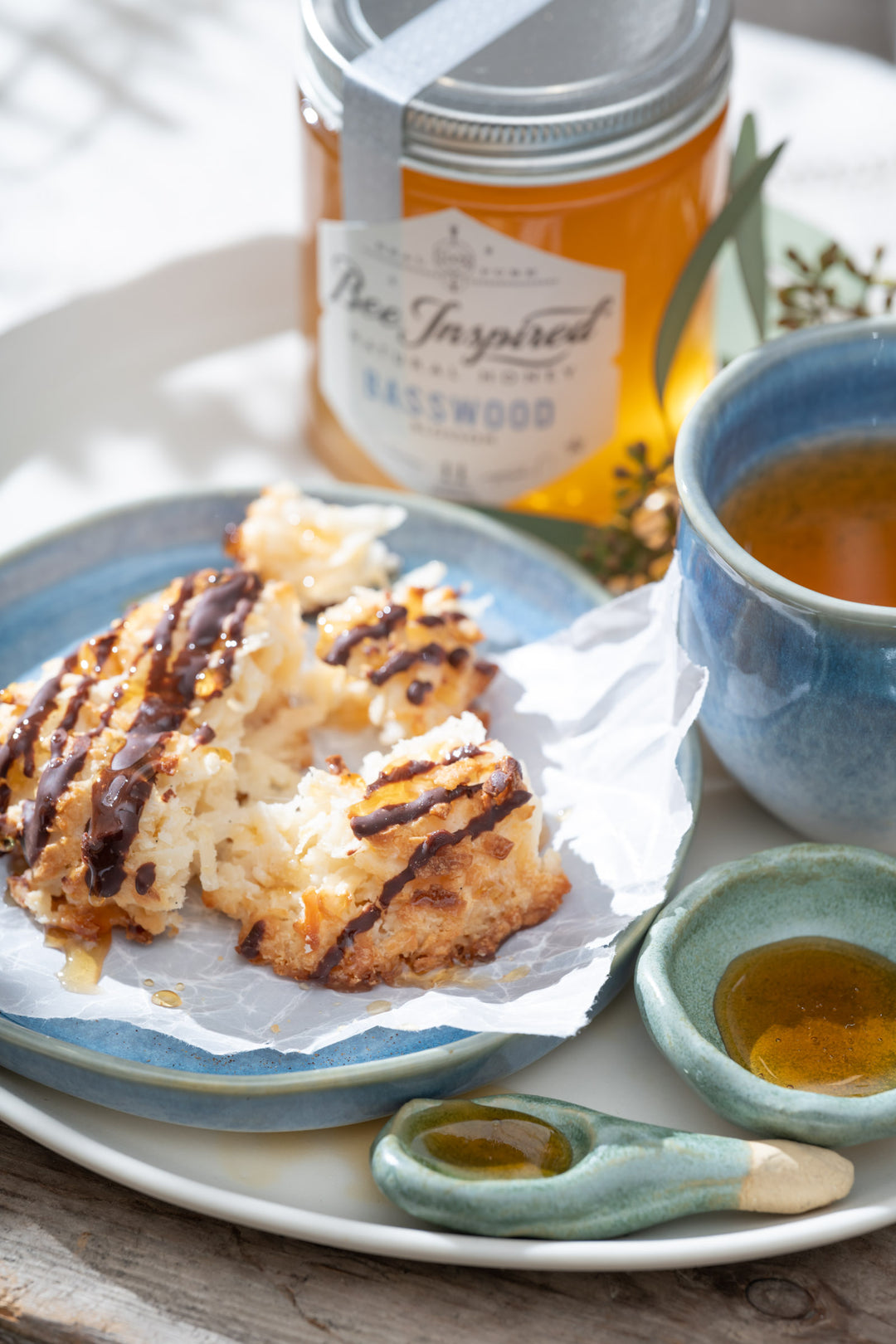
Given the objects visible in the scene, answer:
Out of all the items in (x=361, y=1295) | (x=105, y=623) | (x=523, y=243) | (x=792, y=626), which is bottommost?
(x=361, y=1295)

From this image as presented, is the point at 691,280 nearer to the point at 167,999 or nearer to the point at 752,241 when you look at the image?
the point at 752,241

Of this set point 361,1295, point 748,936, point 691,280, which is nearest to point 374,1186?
point 361,1295

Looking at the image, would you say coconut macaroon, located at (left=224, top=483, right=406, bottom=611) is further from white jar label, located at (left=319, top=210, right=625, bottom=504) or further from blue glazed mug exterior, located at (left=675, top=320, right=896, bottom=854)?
blue glazed mug exterior, located at (left=675, top=320, right=896, bottom=854)

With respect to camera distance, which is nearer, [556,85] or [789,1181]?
[789,1181]

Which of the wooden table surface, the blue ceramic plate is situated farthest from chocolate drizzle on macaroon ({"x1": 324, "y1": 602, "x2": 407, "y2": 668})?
the wooden table surface

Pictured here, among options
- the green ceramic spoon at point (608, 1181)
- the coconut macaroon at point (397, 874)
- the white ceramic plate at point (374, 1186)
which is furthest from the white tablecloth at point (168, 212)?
the green ceramic spoon at point (608, 1181)

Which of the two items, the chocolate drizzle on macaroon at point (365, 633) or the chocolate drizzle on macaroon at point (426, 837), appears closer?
the chocolate drizzle on macaroon at point (426, 837)

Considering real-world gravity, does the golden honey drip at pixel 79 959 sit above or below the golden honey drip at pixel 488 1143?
above

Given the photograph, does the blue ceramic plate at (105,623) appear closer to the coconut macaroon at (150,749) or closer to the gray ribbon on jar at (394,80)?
the coconut macaroon at (150,749)
